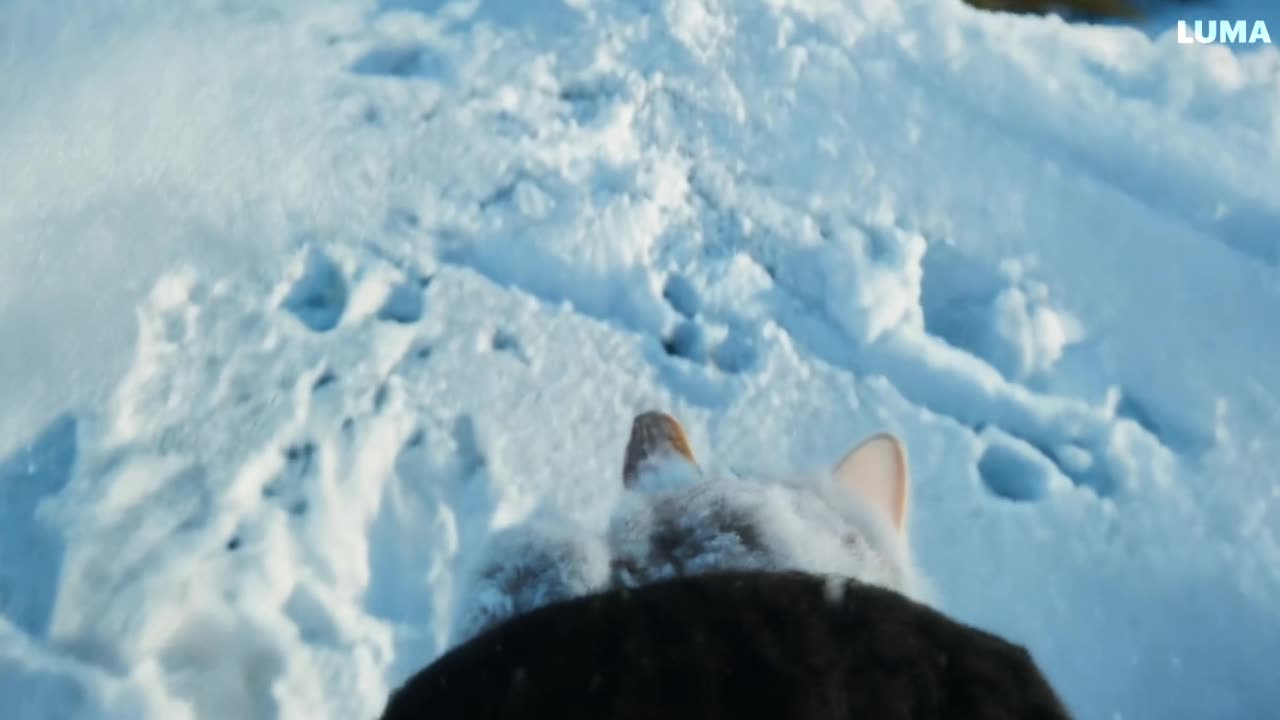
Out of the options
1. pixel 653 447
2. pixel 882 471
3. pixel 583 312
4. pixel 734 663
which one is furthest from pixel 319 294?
pixel 734 663

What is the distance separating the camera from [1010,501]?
5.01 feet

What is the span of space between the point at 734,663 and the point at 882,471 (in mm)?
777

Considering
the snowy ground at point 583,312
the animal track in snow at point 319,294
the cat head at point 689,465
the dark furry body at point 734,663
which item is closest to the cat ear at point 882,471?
the cat head at point 689,465

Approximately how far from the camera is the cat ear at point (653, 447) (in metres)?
1.29

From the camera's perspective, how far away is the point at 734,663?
605 mm

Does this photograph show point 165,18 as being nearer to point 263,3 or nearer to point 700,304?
point 263,3

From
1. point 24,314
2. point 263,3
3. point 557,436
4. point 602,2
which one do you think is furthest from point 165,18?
point 557,436

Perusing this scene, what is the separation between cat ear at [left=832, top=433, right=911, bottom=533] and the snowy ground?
7.4 inches

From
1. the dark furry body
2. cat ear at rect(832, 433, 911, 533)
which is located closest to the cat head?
cat ear at rect(832, 433, 911, 533)

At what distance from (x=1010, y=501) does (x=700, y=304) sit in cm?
59

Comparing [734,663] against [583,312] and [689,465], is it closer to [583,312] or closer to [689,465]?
[689,465]

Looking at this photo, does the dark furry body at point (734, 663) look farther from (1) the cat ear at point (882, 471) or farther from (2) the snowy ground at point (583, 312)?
(2) the snowy ground at point (583, 312)

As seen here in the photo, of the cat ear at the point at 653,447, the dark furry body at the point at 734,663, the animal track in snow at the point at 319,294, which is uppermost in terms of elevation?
the dark furry body at the point at 734,663

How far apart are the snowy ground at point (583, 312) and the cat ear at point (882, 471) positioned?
19 centimetres
